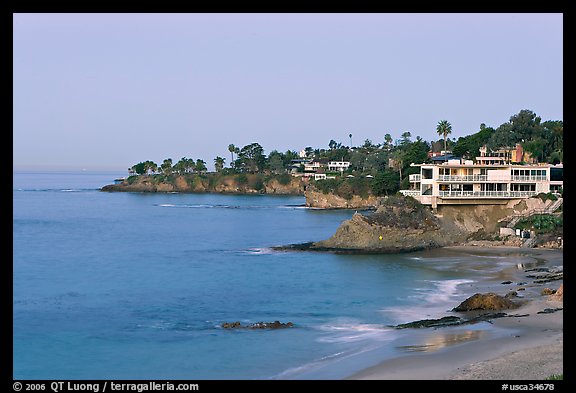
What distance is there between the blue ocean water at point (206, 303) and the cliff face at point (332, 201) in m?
32.5

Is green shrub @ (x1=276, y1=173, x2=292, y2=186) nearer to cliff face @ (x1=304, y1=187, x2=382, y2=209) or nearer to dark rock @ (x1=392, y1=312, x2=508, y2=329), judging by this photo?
cliff face @ (x1=304, y1=187, x2=382, y2=209)

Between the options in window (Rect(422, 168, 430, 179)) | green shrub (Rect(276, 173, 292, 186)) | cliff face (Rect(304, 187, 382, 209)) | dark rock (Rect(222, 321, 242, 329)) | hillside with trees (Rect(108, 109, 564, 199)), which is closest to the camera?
dark rock (Rect(222, 321, 242, 329))

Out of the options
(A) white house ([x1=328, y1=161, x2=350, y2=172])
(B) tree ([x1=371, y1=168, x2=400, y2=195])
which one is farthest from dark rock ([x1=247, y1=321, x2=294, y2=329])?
(A) white house ([x1=328, y1=161, x2=350, y2=172])

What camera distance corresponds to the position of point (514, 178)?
45.7 m

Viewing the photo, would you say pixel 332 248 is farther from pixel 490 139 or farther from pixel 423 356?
pixel 490 139

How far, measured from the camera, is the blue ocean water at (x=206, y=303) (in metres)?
19.3

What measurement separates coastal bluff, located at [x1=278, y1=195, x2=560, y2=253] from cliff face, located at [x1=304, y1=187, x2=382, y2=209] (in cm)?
4290

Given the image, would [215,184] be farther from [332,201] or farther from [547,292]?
[547,292]

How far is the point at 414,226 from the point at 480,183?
5.88 meters

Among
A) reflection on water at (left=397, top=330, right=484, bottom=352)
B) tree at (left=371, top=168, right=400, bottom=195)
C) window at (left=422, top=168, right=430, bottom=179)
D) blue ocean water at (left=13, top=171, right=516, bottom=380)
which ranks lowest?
blue ocean water at (left=13, top=171, right=516, bottom=380)

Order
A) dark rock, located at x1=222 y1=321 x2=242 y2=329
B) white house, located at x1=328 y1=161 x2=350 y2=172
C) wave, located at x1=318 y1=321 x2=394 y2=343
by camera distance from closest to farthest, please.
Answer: wave, located at x1=318 y1=321 x2=394 y2=343 < dark rock, located at x1=222 y1=321 x2=242 y2=329 < white house, located at x1=328 y1=161 x2=350 y2=172

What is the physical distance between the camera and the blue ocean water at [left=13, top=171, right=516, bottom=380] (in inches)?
760

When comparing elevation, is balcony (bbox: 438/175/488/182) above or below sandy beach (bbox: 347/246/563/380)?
above

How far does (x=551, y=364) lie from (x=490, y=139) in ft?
196
